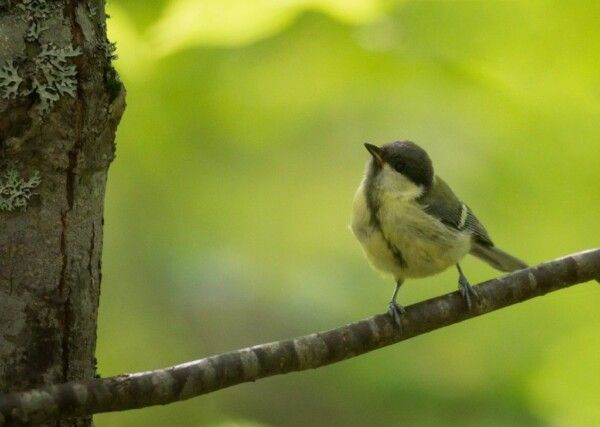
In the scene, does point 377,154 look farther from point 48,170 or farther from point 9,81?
point 9,81

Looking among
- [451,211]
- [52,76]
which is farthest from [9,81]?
[451,211]

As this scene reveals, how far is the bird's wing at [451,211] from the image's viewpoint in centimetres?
402

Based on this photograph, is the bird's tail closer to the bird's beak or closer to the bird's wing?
the bird's wing

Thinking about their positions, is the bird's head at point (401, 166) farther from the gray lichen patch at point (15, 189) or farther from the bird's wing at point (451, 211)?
the gray lichen patch at point (15, 189)

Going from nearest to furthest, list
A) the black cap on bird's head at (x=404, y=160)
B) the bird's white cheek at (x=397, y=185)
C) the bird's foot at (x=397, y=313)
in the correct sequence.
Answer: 1. the bird's foot at (x=397, y=313)
2. the bird's white cheek at (x=397, y=185)
3. the black cap on bird's head at (x=404, y=160)

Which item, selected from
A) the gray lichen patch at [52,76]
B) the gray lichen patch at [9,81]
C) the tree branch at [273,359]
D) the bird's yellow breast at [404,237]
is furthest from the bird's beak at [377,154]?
the gray lichen patch at [9,81]

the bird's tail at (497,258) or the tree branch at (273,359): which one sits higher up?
the bird's tail at (497,258)

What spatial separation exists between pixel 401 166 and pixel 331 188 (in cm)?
128

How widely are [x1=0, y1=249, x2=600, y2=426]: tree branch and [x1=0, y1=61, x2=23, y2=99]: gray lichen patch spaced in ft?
2.48

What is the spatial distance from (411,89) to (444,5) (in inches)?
24.8

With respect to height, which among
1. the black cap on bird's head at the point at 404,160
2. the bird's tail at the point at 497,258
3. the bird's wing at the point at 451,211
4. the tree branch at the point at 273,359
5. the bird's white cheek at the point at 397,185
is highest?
the black cap on bird's head at the point at 404,160


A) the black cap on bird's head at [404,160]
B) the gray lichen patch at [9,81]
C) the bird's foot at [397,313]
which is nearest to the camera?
the gray lichen patch at [9,81]

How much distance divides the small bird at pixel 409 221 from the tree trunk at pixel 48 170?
174 centimetres

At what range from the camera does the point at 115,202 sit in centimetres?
480
